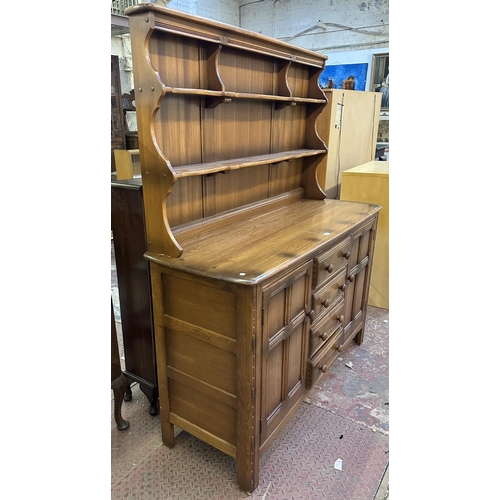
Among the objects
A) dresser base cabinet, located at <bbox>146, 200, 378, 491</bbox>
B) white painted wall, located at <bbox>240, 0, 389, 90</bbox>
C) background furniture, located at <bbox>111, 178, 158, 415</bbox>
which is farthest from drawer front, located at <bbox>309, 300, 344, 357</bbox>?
white painted wall, located at <bbox>240, 0, 389, 90</bbox>

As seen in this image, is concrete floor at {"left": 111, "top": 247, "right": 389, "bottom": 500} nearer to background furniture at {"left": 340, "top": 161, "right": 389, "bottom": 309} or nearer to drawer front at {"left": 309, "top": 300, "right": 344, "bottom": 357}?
drawer front at {"left": 309, "top": 300, "right": 344, "bottom": 357}

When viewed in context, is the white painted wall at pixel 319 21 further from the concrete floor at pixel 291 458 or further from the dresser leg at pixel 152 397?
the concrete floor at pixel 291 458

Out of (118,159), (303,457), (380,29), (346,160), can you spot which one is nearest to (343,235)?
(303,457)

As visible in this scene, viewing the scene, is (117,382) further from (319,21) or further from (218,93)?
(319,21)

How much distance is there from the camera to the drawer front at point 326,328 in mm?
1916

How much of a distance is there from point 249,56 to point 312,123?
0.76m

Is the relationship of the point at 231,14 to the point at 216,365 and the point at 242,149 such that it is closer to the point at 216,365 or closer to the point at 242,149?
the point at 242,149

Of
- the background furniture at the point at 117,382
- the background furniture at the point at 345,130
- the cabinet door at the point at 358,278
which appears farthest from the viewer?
the background furniture at the point at 345,130

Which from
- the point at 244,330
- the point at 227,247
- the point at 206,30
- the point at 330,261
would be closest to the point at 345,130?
the point at 330,261

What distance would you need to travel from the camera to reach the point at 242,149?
205 cm

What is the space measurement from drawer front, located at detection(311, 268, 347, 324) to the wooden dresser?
0.04ft

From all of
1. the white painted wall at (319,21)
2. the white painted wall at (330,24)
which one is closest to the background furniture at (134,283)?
the white painted wall at (319,21)

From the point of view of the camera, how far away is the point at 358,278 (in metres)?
2.43

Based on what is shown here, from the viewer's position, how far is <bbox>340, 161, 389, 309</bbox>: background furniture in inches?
118
